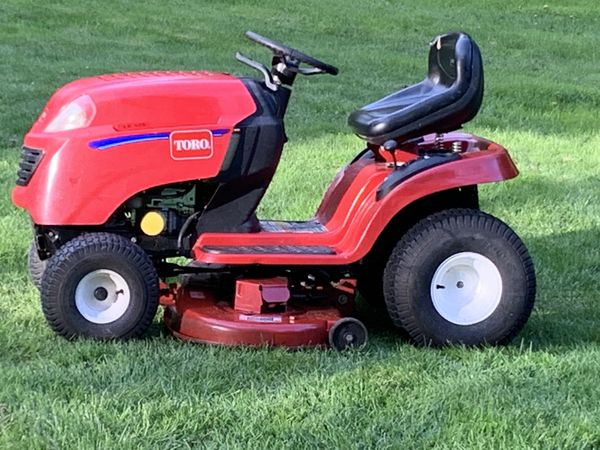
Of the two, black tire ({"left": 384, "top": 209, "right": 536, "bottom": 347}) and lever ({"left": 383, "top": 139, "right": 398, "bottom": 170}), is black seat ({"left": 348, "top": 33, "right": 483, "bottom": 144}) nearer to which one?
lever ({"left": 383, "top": 139, "right": 398, "bottom": 170})

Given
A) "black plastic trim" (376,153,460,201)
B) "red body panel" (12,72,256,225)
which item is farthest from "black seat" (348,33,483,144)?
"red body panel" (12,72,256,225)

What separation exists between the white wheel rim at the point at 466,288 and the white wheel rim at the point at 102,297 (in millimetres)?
1260

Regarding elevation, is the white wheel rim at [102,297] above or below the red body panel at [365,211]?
below

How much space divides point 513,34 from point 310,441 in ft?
49.4

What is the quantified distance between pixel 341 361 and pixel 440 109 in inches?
45.3

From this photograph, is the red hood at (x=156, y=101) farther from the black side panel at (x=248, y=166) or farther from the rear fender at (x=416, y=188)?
the rear fender at (x=416, y=188)

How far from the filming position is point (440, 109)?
4016 mm

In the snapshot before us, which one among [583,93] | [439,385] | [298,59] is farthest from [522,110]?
[439,385]

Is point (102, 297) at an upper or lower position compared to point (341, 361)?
upper

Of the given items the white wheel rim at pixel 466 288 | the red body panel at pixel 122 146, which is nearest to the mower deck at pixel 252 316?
the white wheel rim at pixel 466 288

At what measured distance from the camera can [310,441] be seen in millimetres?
2898

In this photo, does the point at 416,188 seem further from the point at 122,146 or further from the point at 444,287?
the point at 122,146

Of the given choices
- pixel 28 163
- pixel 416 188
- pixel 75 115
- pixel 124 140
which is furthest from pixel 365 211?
pixel 28 163

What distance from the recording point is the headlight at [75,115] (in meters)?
3.76
